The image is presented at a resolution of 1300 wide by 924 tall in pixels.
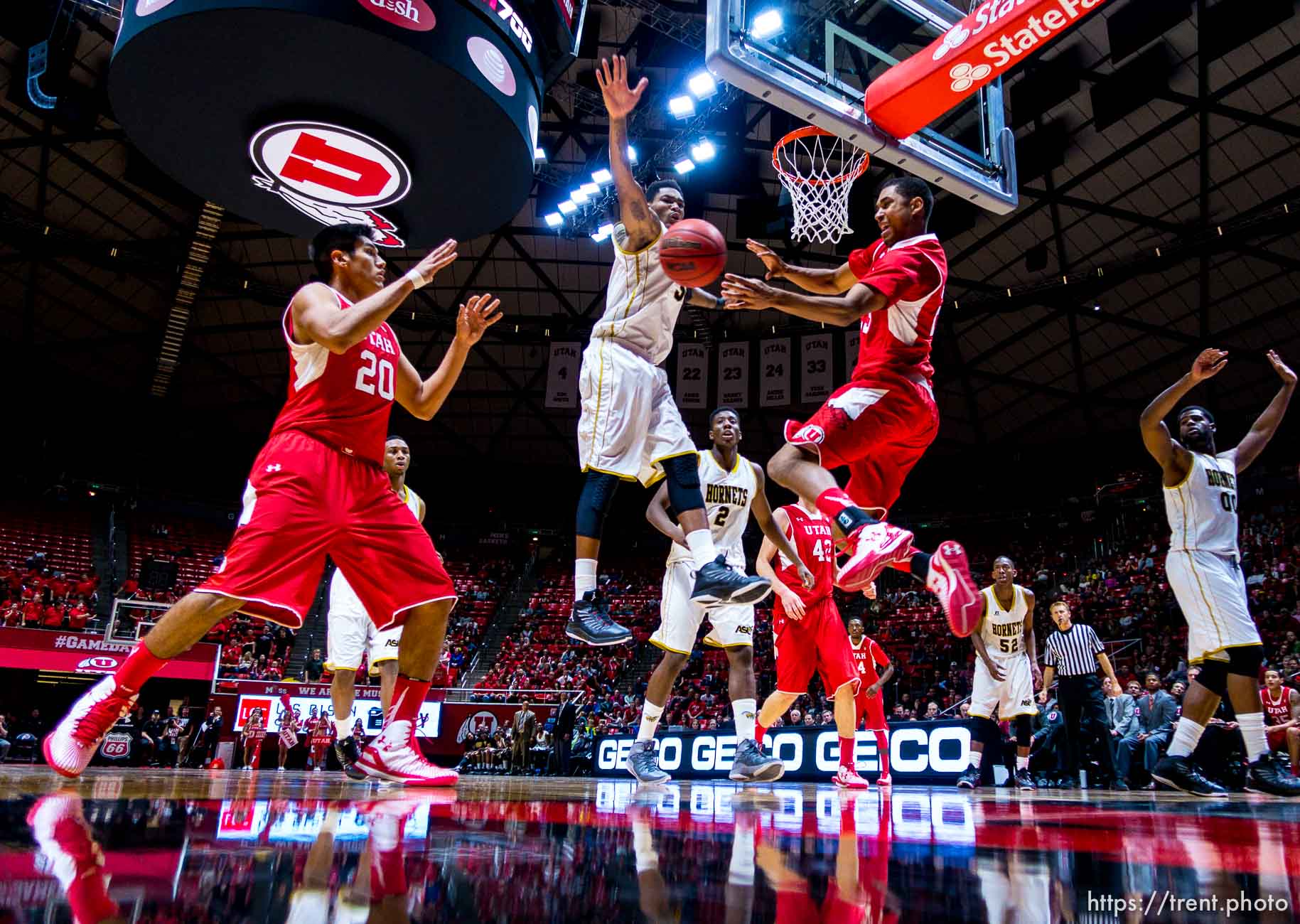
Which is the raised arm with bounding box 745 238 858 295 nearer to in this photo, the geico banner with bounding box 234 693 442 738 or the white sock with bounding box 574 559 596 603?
the white sock with bounding box 574 559 596 603

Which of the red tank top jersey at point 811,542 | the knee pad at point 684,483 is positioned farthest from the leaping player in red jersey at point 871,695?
the knee pad at point 684,483

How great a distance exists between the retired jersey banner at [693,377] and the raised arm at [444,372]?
16237 mm

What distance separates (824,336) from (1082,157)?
5.81 meters

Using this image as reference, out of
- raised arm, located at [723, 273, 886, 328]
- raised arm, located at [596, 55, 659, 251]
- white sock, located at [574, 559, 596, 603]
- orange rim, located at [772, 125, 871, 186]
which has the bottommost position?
white sock, located at [574, 559, 596, 603]

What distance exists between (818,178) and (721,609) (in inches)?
271

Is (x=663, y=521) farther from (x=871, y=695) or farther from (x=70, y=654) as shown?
(x=70, y=654)

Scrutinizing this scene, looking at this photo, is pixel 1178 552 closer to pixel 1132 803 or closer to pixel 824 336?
pixel 1132 803

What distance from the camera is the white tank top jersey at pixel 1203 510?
15.3 feet

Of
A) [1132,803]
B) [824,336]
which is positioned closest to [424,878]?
[1132,803]

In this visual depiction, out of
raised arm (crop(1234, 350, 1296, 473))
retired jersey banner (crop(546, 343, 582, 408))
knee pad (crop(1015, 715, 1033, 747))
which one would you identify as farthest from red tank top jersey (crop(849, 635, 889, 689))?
retired jersey banner (crop(546, 343, 582, 408))

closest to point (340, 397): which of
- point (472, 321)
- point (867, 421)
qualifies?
point (472, 321)

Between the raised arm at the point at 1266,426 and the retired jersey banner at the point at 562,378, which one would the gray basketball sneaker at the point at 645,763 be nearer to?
the raised arm at the point at 1266,426

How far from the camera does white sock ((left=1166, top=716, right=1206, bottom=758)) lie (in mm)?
4297

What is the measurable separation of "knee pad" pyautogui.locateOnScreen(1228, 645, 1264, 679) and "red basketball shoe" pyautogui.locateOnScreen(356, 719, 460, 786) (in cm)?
375
